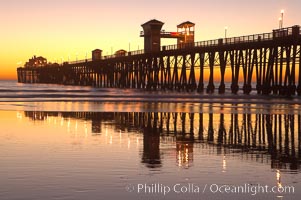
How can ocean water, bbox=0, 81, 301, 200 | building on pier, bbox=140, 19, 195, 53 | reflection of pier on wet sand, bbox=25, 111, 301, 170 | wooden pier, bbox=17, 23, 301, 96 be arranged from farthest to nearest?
building on pier, bbox=140, 19, 195, 53
wooden pier, bbox=17, 23, 301, 96
reflection of pier on wet sand, bbox=25, 111, 301, 170
ocean water, bbox=0, 81, 301, 200

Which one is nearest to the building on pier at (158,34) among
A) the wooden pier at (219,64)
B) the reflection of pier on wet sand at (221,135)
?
the wooden pier at (219,64)

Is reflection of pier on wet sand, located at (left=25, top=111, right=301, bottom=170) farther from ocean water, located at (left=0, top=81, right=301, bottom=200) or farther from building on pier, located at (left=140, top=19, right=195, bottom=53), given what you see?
building on pier, located at (left=140, top=19, right=195, bottom=53)

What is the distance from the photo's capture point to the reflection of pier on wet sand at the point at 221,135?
11.4 m

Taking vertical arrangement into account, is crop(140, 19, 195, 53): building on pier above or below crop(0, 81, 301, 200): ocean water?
above

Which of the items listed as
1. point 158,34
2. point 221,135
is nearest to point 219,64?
point 158,34

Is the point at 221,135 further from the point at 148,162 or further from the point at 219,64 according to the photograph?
the point at 219,64

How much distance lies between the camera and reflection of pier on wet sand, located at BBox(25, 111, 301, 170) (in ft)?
37.5


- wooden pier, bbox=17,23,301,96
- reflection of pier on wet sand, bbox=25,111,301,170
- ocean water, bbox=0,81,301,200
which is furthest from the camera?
wooden pier, bbox=17,23,301,96

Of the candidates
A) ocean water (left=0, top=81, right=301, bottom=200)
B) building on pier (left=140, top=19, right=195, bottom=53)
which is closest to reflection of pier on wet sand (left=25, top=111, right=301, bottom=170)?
ocean water (left=0, top=81, right=301, bottom=200)

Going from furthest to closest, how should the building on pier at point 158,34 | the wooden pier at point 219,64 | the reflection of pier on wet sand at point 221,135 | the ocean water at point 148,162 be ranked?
the building on pier at point 158,34 < the wooden pier at point 219,64 < the reflection of pier on wet sand at point 221,135 < the ocean water at point 148,162

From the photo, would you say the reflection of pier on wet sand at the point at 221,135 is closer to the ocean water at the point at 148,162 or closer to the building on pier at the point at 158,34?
the ocean water at the point at 148,162

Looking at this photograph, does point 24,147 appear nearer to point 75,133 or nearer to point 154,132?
point 75,133

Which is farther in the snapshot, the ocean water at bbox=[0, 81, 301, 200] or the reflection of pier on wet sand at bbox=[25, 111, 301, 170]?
the reflection of pier on wet sand at bbox=[25, 111, 301, 170]

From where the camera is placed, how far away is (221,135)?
50.4 ft
